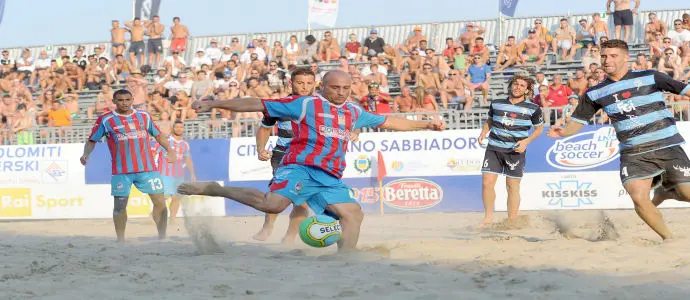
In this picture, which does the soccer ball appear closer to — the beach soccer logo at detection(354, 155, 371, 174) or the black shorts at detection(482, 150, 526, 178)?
the black shorts at detection(482, 150, 526, 178)

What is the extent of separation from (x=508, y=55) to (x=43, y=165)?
9331 millimetres

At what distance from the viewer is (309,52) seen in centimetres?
2192

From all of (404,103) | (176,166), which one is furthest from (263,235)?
(404,103)

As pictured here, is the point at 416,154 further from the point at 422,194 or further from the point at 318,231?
the point at 318,231

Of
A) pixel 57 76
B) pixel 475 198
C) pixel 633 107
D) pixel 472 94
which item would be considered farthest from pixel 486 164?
pixel 57 76

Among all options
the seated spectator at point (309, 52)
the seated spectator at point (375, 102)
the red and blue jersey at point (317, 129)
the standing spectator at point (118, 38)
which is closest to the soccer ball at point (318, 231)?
the red and blue jersey at point (317, 129)

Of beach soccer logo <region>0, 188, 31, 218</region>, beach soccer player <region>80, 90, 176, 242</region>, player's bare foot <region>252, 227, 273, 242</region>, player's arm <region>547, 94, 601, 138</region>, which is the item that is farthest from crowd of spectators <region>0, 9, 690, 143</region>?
player's arm <region>547, 94, 601, 138</region>

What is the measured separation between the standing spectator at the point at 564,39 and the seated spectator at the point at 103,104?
31.1 feet

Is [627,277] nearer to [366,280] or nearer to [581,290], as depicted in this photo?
[581,290]

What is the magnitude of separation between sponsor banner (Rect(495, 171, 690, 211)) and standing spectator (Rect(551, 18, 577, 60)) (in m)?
5.03

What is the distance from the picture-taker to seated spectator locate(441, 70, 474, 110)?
692 inches

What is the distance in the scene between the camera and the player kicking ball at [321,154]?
723 centimetres

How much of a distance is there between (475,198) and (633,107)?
744 centimetres

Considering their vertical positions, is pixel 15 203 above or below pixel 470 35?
below
